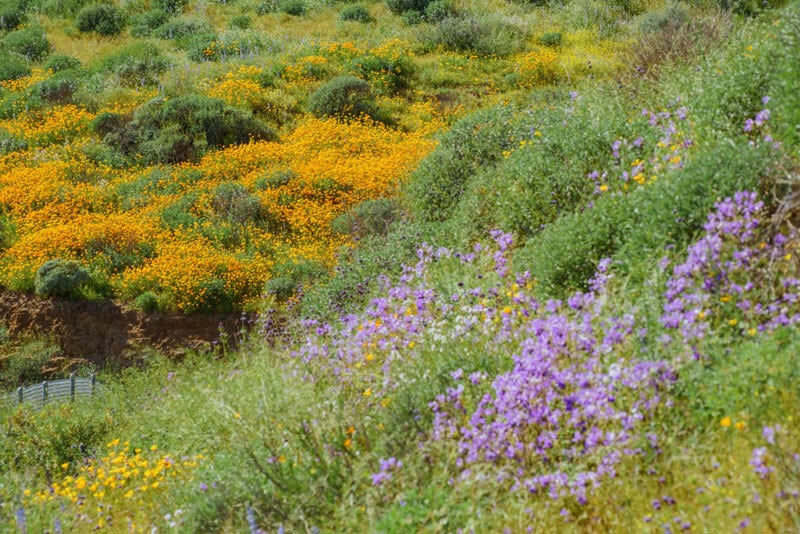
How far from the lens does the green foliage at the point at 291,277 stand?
10344 mm

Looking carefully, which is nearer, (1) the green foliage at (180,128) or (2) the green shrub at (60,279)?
(2) the green shrub at (60,279)

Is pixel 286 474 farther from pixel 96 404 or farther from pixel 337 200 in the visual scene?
pixel 337 200

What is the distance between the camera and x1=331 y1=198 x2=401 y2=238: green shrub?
11.1 meters

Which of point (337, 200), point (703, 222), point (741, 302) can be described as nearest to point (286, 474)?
point (741, 302)

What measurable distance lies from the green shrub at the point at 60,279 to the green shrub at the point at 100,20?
13427 mm

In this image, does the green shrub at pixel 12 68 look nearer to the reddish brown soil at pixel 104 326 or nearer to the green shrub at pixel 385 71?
the green shrub at pixel 385 71

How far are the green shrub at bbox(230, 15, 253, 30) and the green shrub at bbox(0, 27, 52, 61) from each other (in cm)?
486

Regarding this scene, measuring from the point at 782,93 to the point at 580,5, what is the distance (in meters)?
17.3

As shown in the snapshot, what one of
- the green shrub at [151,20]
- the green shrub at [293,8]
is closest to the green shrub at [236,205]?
the green shrub at [151,20]

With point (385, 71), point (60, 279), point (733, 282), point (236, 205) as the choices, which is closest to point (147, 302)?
point (60, 279)

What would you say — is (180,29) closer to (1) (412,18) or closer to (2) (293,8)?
(2) (293,8)

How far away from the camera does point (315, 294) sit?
8891mm

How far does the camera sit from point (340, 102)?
1602cm

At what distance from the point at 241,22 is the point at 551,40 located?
8704 mm
